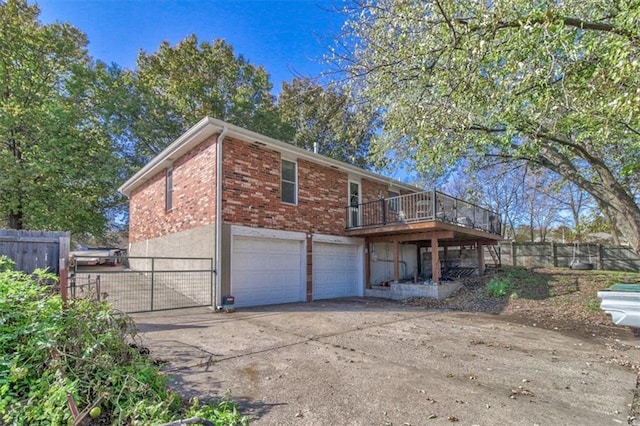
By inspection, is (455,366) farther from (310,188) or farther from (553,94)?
(310,188)

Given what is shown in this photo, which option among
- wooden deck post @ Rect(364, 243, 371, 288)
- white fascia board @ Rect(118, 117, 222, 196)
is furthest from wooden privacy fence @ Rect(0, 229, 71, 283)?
wooden deck post @ Rect(364, 243, 371, 288)

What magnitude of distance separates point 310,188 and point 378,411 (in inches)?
343

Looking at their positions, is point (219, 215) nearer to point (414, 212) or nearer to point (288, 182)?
point (288, 182)

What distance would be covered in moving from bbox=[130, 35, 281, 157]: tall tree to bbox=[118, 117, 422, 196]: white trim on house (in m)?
7.00

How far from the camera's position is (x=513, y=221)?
89.0 feet

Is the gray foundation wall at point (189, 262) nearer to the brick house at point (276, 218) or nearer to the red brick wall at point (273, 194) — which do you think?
the brick house at point (276, 218)

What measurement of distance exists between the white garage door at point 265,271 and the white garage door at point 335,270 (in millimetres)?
829

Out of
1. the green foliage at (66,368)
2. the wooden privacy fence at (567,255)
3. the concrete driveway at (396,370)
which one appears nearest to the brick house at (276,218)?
the concrete driveway at (396,370)

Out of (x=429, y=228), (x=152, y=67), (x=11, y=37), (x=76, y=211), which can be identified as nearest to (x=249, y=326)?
(x=429, y=228)

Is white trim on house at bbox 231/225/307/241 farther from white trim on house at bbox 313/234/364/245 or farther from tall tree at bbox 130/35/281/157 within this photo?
tall tree at bbox 130/35/281/157

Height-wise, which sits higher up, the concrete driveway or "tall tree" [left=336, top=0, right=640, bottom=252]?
"tall tree" [left=336, top=0, right=640, bottom=252]

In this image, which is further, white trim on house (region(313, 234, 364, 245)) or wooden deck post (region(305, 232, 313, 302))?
white trim on house (region(313, 234, 364, 245))

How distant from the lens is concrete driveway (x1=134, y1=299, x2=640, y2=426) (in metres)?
3.16

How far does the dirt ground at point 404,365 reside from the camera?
319 centimetres
